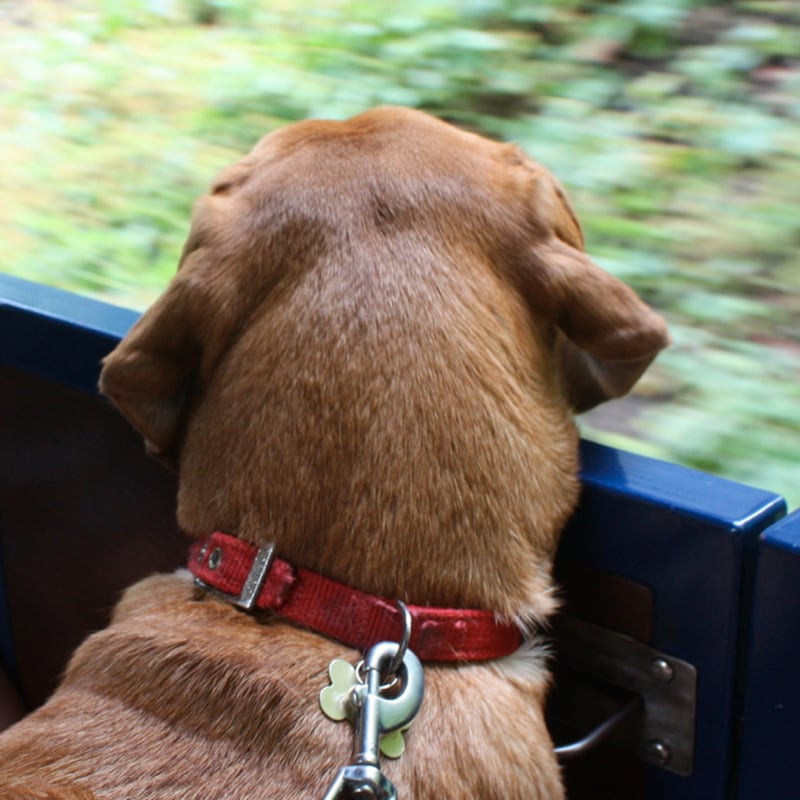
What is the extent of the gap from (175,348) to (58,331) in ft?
2.07

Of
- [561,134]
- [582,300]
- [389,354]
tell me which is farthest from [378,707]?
[561,134]

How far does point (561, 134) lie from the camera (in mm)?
2783

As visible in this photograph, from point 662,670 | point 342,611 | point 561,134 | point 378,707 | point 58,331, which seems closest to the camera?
point 378,707

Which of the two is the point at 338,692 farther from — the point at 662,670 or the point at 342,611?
the point at 662,670

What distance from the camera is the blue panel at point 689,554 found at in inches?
60.5

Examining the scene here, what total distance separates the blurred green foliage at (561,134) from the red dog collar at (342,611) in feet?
1.98

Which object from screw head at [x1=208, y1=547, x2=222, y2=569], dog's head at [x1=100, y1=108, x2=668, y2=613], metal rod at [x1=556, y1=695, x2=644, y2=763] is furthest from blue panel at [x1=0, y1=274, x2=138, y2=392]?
metal rod at [x1=556, y1=695, x2=644, y2=763]

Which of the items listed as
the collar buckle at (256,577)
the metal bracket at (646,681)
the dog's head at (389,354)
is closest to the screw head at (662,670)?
the metal bracket at (646,681)

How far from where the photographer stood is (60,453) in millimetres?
2420

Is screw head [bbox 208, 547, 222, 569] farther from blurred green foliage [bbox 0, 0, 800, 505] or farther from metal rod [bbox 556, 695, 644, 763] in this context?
blurred green foliage [bbox 0, 0, 800, 505]

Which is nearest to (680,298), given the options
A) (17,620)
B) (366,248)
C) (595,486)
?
(595,486)

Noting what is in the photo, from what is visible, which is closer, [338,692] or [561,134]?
[338,692]

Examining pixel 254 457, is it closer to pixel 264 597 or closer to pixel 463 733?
pixel 264 597

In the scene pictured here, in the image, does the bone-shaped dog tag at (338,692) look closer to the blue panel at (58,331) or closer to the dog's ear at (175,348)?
the dog's ear at (175,348)
